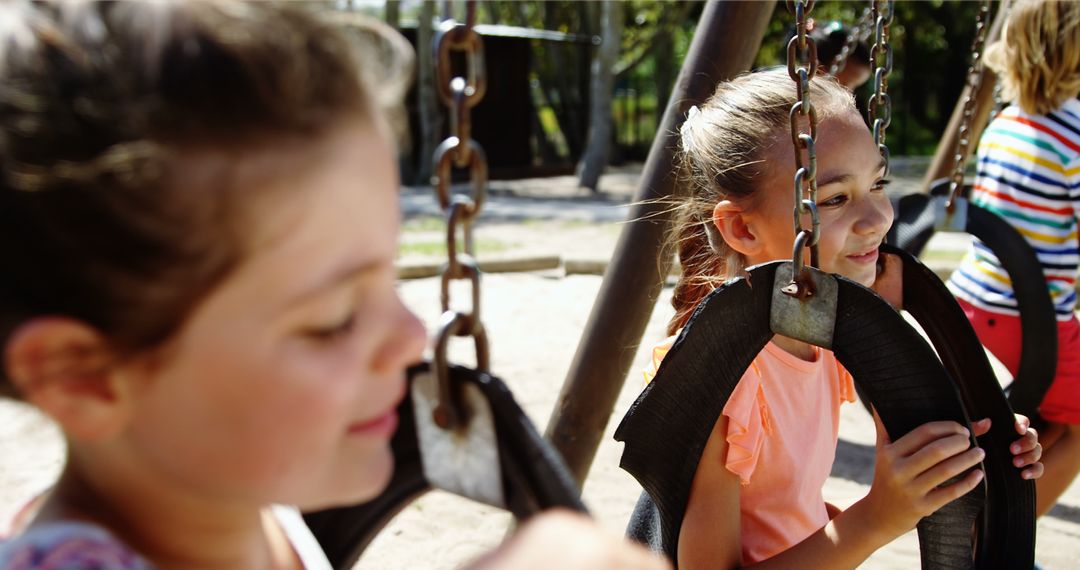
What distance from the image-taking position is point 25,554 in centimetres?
77

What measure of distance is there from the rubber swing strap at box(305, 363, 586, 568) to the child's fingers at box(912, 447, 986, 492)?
1.96 ft

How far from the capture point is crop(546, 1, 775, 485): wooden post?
2.11 metres

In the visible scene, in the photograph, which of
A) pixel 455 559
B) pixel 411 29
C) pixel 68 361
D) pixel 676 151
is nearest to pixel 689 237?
pixel 676 151

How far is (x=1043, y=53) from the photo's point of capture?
2.83 meters

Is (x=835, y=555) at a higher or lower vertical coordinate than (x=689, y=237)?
lower

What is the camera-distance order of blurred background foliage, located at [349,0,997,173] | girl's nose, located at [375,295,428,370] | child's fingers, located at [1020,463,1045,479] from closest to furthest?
girl's nose, located at [375,295,428,370]
child's fingers, located at [1020,463,1045,479]
blurred background foliage, located at [349,0,997,173]


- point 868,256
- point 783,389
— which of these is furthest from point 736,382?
point 868,256

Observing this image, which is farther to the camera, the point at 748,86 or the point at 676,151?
the point at 676,151

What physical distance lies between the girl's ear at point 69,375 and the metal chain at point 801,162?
0.83 m

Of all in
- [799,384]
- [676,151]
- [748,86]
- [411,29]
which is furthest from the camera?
[411,29]

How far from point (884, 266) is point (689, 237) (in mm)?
354

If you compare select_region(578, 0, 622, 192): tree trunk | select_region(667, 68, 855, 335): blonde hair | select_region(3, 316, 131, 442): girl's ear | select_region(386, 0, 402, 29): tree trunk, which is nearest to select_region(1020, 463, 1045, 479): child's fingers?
select_region(667, 68, 855, 335): blonde hair

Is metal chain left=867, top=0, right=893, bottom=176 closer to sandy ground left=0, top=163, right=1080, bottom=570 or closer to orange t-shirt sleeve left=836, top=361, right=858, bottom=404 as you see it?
orange t-shirt sleeve left=836, top=361, right=858, bottom=404

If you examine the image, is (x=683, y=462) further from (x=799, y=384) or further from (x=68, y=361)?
(x=68, y=361)
